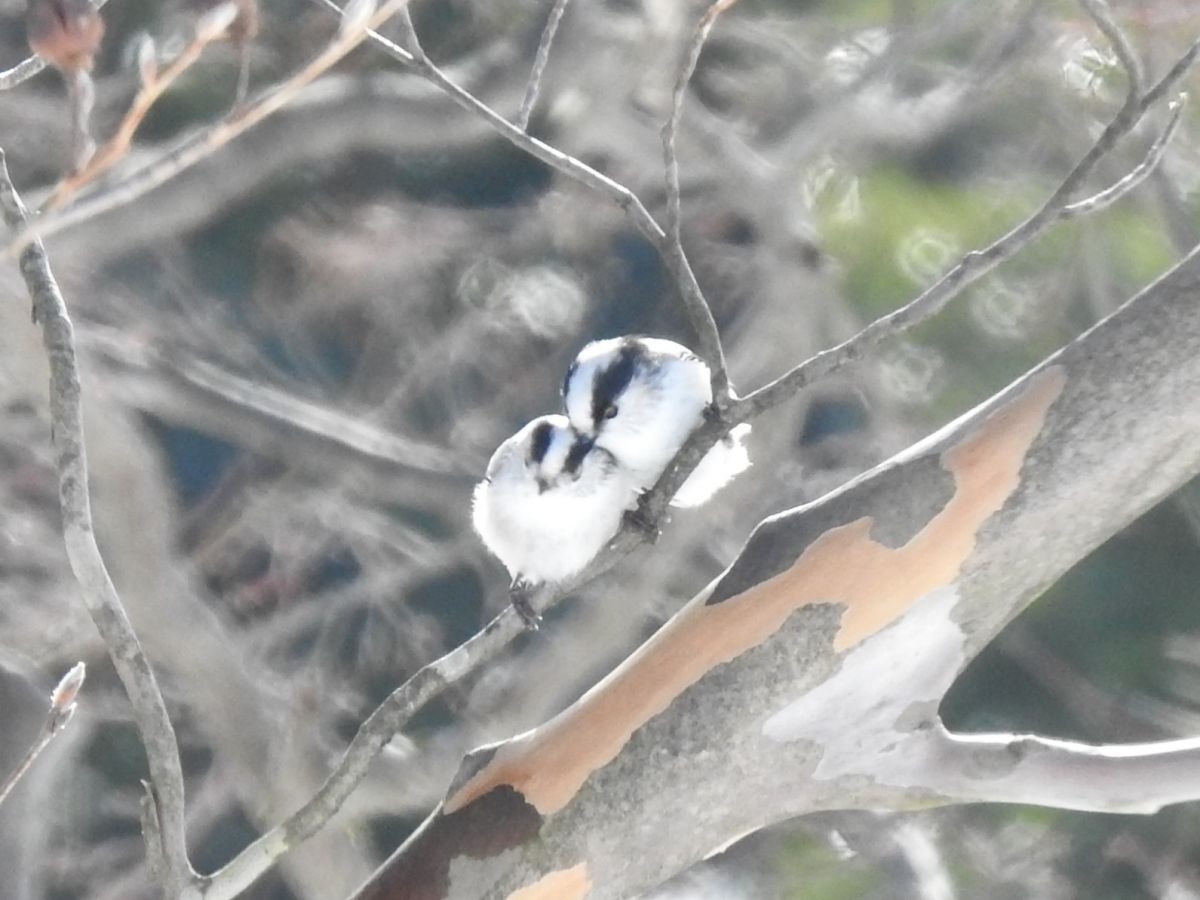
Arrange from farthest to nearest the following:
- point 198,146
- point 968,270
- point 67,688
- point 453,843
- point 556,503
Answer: point 556,503
point 453,843
point 968,270
point 67,688
point 198,146

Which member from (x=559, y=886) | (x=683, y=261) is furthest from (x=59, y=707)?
(x=683, y=261)

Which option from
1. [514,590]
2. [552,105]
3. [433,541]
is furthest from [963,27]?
[514,590]

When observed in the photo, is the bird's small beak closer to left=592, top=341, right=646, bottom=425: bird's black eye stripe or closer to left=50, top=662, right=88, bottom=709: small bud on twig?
left=592, top=341, right=646, bottom=425: bird's black eye stripe

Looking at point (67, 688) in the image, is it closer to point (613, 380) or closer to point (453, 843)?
point (453, 843)

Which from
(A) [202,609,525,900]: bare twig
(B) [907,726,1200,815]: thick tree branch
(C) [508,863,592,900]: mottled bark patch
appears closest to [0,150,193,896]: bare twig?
(A) [202,609,525,900]: bare twig

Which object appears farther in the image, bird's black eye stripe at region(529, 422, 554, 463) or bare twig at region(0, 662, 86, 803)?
bird's black eye stripe at region(529, 422, 554, 463)

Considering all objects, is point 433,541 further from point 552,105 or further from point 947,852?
point 947,852

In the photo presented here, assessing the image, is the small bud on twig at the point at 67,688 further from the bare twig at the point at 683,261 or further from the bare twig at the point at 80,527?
the bare twig at the point at 683,261
